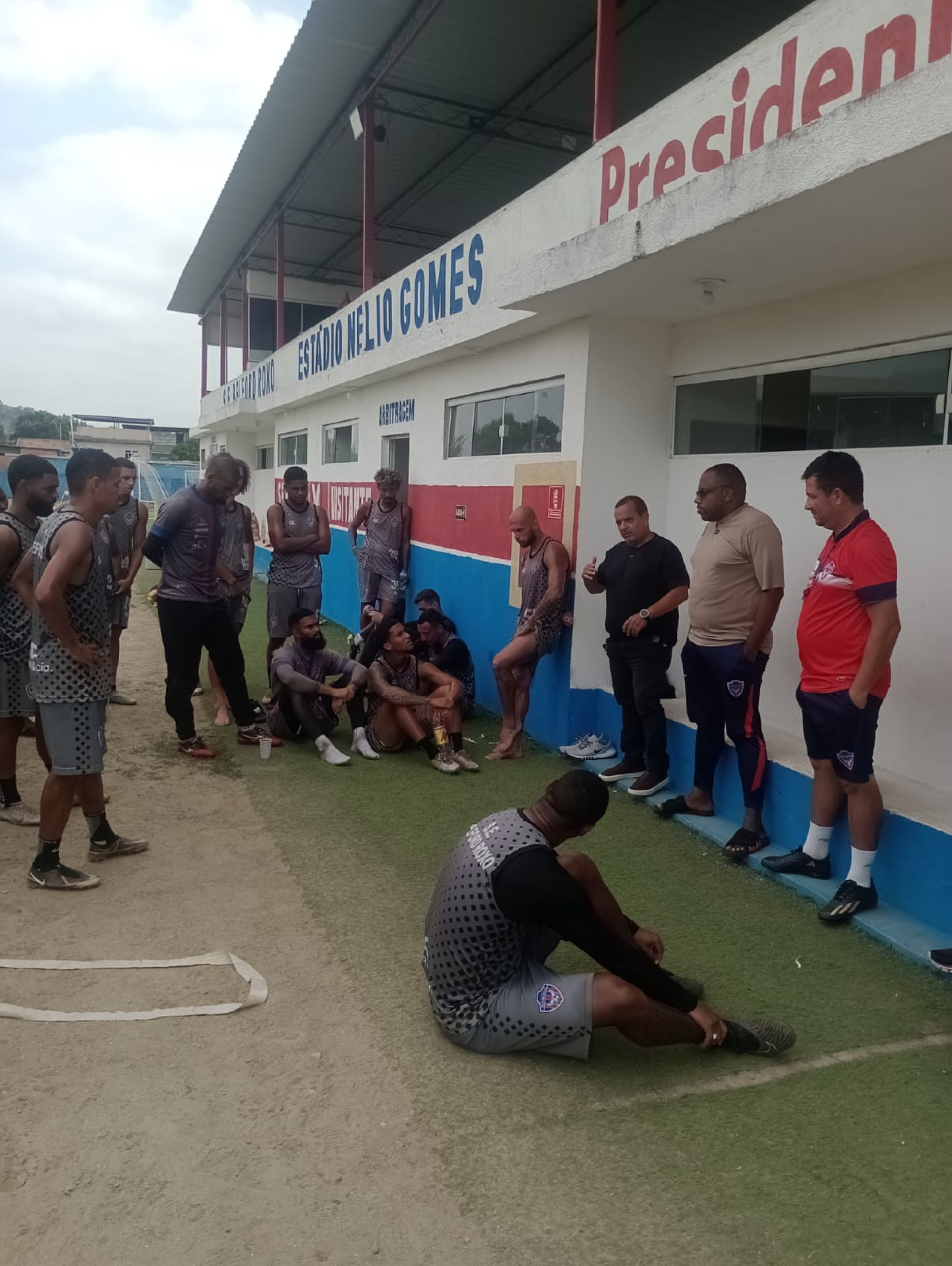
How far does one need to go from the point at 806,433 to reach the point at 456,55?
609 cm

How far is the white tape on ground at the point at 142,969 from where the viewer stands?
10.4 ft

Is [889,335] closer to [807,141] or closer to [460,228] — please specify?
[807,141]

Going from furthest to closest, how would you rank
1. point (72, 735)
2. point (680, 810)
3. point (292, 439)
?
point (292, 439)
point (680, 810)
point (72, 735)

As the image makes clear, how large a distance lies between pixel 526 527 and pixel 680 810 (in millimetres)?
2023

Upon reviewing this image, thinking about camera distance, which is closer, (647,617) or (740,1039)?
(740,1039)

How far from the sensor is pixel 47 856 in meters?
4.12

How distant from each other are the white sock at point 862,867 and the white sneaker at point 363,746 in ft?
10.4

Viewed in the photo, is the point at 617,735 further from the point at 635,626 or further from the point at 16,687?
the point at 16,687

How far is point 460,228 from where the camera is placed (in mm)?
15617

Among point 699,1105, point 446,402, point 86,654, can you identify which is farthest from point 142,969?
point 446,402

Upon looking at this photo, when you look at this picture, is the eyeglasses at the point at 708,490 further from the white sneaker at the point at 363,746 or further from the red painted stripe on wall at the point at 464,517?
the white sneaker at the point at 363,746

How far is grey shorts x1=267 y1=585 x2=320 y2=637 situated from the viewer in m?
7.35

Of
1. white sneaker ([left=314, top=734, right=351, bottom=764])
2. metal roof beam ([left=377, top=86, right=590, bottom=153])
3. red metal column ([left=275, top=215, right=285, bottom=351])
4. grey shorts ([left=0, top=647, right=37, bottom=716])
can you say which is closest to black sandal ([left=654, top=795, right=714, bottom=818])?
white sneaker ([left=314, top=734, right=351, bottom=764])

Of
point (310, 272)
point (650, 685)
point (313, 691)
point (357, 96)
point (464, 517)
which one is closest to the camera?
point (650, 685)
